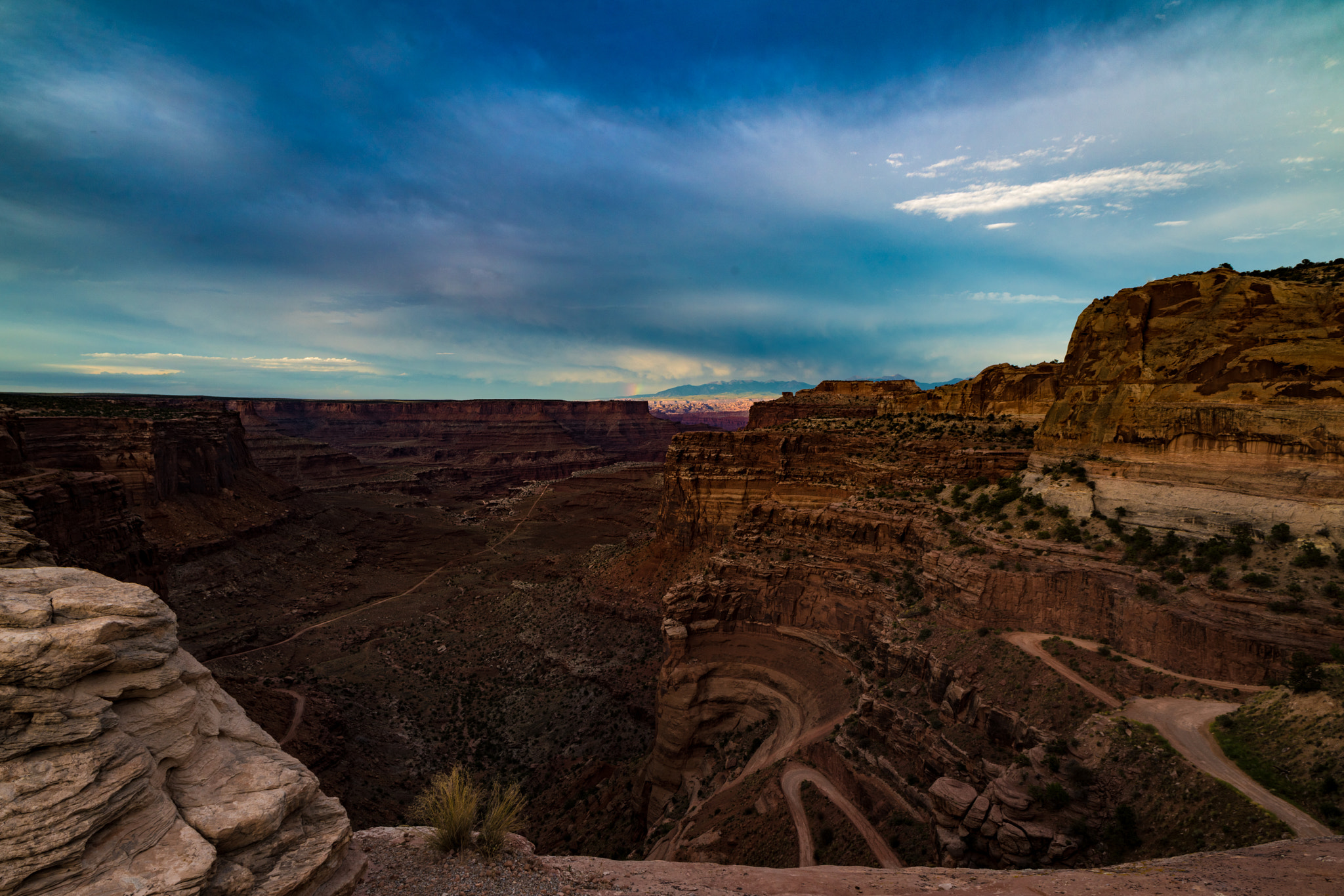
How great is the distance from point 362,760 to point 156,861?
22.7m

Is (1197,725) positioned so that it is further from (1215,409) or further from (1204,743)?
(1215,409)

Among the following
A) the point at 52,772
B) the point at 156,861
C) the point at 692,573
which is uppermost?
the point at 52,772

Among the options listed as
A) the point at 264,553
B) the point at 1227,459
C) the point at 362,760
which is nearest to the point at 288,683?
the point at 362,760

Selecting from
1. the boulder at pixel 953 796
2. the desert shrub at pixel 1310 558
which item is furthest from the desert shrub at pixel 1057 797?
the desert shrub at pixel 1310 558

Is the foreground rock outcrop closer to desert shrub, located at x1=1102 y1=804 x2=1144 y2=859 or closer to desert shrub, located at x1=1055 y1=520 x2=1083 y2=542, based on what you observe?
desert shrub, located at x1=1102 y1=804 x2=1144 y2=859

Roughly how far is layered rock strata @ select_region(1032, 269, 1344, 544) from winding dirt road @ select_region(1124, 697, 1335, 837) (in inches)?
215

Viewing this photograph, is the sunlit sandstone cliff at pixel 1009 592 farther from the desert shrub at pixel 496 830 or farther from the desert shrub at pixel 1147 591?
the desert shrub at pixel 496 830

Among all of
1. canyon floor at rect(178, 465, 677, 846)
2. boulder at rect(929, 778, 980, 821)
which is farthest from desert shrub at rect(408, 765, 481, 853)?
canyon floor at rect(178, 465, 677, 846)

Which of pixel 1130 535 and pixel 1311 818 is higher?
pixel 1130 535

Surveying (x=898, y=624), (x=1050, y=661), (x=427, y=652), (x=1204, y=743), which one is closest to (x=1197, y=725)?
(x=1204, y=743)

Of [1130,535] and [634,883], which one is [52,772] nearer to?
[634,883]

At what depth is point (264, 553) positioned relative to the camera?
170ft

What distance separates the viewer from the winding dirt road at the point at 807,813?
1462 cm

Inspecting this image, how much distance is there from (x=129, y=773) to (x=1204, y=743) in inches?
763
